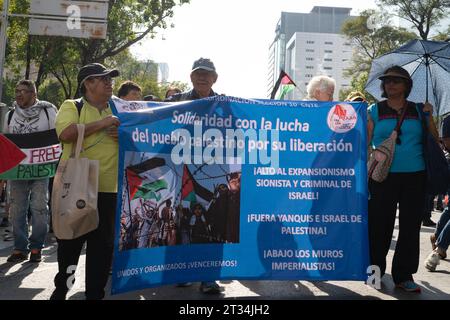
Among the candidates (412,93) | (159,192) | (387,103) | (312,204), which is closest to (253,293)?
(312,204)

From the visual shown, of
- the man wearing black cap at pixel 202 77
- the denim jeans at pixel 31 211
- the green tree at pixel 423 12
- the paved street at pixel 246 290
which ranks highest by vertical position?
the green tree at pixel 423 12

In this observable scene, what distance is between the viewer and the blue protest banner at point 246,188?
3.80 meters

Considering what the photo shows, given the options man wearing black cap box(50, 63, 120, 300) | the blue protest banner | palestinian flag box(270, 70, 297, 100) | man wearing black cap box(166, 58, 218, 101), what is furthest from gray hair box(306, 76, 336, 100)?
palestinian flag box(270, 70, 297, 100)

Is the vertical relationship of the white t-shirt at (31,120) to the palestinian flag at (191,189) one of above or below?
above

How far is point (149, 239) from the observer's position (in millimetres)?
3770

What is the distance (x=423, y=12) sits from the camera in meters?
33.6

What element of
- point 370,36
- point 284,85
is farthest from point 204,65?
point 370,36

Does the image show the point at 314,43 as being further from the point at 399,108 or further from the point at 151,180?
the point at 151,180

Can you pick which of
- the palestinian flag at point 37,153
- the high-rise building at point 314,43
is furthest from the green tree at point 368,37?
the high-rise building at point 314,43

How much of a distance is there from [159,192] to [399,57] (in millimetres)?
2885

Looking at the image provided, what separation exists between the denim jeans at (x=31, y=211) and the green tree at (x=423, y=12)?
107ft

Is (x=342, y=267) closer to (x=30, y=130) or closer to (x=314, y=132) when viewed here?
(x=314, y=132)

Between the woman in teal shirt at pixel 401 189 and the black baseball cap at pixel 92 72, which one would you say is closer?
the black baseball cap at pixel 92 72

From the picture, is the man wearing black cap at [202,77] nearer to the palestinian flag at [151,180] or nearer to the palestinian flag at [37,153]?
the palestinian flag at [151,180]
